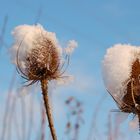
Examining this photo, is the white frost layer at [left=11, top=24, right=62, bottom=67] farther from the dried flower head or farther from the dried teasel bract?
the dried teasel bract

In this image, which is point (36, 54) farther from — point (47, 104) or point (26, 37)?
point (47, 104)

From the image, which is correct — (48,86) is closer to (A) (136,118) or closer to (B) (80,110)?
(A) (136,118)

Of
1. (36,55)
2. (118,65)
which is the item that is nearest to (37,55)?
(36,55)

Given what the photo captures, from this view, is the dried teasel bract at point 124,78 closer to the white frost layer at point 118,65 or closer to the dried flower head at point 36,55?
the white frost layer at point 118,65

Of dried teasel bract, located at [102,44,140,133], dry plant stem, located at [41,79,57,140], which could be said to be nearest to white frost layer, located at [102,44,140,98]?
dried teasel bract, located at [102,44,140,133]

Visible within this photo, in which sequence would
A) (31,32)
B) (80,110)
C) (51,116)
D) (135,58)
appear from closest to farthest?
(51,116) → (135,58) → (31,32) → (80,110)

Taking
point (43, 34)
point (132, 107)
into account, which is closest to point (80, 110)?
point (43, 34)
